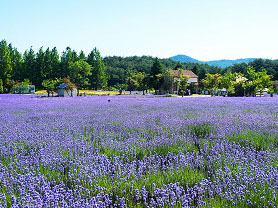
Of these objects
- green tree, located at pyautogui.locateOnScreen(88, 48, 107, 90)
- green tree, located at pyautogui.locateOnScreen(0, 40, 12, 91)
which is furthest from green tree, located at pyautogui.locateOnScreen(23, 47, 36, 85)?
green tree, located at pyautogui.locateOnScreen(88, 48, 107, 90)

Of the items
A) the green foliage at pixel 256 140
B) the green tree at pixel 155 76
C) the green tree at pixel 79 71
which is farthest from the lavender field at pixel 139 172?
the green tree at pixel 79 71

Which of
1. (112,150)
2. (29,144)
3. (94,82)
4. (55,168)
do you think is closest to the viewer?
(55,168)

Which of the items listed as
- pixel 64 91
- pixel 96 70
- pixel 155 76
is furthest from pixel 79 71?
pixel 64 91

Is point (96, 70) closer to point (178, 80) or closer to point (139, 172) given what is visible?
point (178, 80)

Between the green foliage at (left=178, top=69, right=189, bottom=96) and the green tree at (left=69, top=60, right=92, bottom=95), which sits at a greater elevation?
the green tree at (left=69, top=60, right=92, bottom=95)

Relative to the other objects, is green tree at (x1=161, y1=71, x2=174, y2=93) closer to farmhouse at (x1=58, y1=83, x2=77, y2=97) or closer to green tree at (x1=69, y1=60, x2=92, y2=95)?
farmhouse at (x1=58, y1=83, x2=77, y2=97)

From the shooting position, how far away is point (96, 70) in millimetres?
64562

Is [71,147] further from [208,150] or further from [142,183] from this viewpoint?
[208,150]

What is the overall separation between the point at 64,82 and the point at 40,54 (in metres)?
26.0

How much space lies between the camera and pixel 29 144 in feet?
14.8

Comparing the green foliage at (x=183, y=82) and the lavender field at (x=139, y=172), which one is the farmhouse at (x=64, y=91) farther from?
the lavender field at (x=139, y=172)

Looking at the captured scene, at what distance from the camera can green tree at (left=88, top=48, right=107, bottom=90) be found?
64500mm

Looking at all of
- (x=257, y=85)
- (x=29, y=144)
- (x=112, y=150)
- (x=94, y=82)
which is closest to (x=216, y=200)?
(x=112, y=150)

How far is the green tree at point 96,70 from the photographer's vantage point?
212 feet
